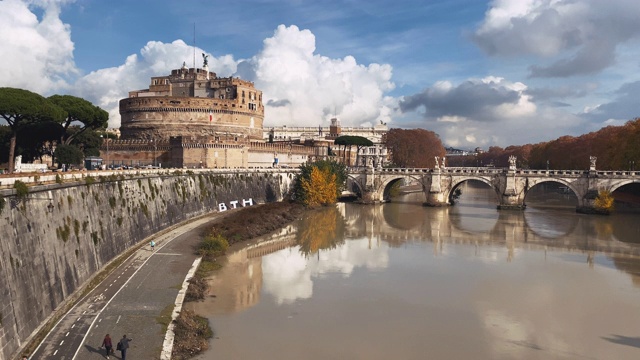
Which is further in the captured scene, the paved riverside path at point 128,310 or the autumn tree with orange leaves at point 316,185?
the autumn tree with orange leaves at point 316,185

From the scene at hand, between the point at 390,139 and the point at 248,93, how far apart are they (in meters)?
24.7

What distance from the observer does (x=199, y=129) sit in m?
61.9

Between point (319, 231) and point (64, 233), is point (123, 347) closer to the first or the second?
point (64, 233)

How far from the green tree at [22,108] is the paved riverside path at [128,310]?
1079cm

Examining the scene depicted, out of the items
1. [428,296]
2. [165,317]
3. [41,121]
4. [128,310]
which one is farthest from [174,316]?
[41,121]

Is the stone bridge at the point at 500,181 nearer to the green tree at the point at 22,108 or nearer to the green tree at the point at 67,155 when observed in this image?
the green tree at the point at 67,155

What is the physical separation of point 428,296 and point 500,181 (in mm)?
33441

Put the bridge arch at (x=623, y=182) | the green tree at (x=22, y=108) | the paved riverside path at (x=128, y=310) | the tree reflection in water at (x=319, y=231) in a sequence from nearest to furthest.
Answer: the paved riverside path at (x=128, y=310), the green tree at (x=22, y=108), the tree reflection in water at (x=319, y=231), the bridge arch at (x=623, y=182)

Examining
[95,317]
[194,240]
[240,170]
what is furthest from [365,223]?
[95,317]

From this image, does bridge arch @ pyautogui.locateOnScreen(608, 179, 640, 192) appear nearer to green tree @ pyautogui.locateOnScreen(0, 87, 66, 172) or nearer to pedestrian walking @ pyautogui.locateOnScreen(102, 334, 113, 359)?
green tree @ pyautogui.locateOnScreen(0, 87, 66, 172)

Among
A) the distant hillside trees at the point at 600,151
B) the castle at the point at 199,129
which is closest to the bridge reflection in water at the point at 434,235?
the distant hillside trees at the point at 600,151

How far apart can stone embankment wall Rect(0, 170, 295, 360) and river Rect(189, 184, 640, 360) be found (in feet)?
14.9

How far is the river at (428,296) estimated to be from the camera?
15297 mm

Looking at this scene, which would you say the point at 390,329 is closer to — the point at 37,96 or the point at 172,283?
the point at 172,283
